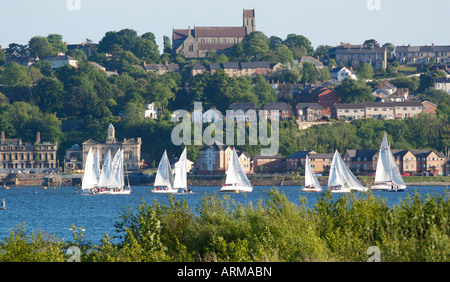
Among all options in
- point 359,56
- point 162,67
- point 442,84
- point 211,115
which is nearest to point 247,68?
point 162,67

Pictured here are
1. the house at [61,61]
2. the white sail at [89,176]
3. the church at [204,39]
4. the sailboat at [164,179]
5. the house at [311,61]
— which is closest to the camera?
the sailboat at [164,179]

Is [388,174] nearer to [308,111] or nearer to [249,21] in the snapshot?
[308,111]

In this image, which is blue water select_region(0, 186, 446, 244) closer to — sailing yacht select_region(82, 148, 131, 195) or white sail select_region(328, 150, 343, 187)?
sailing yacht select_region(82, 148, 131, 195)

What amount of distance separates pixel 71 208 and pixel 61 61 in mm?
69922

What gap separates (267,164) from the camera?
3469 inches

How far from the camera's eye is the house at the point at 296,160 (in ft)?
283

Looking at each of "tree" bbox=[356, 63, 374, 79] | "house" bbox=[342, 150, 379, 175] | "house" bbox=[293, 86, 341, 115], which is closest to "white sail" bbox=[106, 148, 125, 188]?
"house" bbox=[342, 150, 379, 175]

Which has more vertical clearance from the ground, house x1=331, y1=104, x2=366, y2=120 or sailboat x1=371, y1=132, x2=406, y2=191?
house x1=331, y1=104, x2=366, y2=120

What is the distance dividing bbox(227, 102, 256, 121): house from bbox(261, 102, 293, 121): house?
1353mm

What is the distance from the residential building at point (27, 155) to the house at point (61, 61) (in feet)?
86.0

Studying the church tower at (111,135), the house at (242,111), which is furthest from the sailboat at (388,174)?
the church tower at (111,135)

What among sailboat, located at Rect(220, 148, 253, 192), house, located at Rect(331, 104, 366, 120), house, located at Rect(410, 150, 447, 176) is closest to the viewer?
sailboat, located at Rect(220, 148, 253, 192)

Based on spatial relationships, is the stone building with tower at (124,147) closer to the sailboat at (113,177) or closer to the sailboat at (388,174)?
the sailboat at (113,177)

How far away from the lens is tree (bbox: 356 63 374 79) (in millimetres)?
117188
